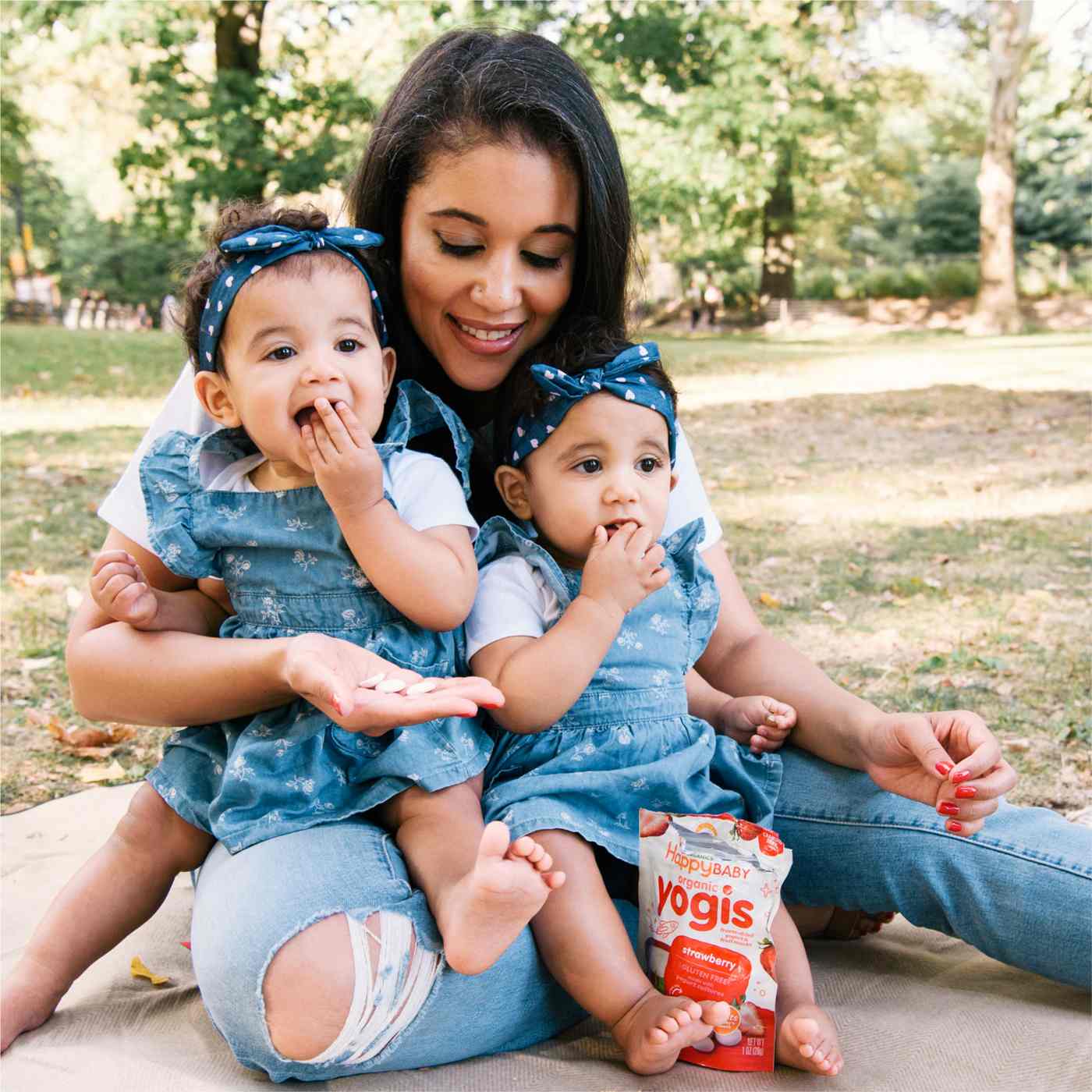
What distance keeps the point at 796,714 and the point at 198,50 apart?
1688 centimetres

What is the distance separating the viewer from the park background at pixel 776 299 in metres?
4.42

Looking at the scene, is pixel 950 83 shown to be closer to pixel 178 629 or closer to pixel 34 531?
pixel 34 531

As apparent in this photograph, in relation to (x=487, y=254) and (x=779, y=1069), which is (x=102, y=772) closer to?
(x=487, y=254)

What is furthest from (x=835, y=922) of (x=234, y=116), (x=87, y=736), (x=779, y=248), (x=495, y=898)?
(x=779, y=248)

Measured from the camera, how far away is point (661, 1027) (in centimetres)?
176

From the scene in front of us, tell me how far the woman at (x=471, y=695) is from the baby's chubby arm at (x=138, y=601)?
0.06m

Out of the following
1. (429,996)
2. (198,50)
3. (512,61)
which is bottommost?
(429,996)

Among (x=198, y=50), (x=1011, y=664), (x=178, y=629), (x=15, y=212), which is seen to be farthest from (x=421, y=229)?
(x=15, y=212)

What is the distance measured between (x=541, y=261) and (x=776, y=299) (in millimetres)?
22444

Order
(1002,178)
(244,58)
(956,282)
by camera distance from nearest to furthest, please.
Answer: (244,58) → (1002,178) → (956,282)

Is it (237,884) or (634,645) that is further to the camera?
(634,645)

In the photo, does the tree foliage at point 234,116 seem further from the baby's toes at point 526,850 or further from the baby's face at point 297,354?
the baby's toes at point 526,850

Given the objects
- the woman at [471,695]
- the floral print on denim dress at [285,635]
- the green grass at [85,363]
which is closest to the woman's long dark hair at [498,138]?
the woman at [471,695]

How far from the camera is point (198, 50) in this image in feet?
55.1
